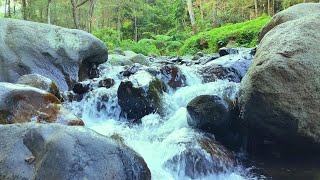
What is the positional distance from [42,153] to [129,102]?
3.67 m

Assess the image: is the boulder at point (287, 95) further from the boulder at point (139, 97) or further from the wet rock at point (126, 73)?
the wet rock at point (126, 73)

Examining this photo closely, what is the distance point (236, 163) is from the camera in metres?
5.01

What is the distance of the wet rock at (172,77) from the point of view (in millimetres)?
8188

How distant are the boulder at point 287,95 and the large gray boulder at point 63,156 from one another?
207cm

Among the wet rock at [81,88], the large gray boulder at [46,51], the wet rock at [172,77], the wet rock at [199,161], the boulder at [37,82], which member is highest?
the large gray boulder at [46,51]

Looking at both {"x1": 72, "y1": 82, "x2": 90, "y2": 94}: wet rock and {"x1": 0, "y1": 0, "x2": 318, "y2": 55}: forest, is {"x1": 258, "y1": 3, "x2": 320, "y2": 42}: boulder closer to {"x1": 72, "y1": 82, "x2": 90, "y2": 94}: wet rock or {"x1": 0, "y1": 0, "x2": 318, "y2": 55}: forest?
{"x1": 72, "y1": 82, "x2": 90, "y2": 94}: wet rock

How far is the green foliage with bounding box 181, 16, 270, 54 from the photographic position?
55.1 ft

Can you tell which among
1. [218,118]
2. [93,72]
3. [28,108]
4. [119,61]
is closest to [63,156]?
[28,108]

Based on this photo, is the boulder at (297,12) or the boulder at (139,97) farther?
the boulder at (297,12)

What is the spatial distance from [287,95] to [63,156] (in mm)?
3027

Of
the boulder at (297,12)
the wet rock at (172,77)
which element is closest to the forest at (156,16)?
the boulder at (297,12)

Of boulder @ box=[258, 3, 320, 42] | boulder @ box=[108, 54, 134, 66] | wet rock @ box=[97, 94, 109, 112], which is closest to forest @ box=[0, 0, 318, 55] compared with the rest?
boulder @ box=[108, 54, 134, 66]

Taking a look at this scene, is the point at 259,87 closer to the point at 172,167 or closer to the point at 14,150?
the point at 172,167

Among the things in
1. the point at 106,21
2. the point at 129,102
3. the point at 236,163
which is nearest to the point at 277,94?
the point at 236,163
